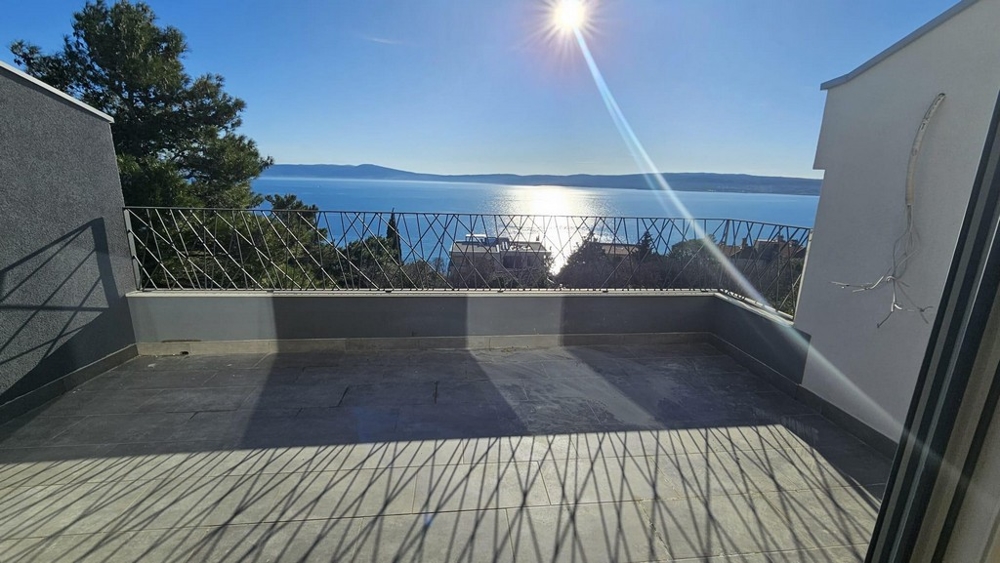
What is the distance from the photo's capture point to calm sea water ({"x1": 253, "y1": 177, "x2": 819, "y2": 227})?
3957mm

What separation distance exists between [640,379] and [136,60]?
10799mm

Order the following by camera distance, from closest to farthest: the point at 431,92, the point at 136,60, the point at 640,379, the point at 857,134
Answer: the point at 857,134 → the point at 640,379 → the point at 431,92 → the point at 136,60

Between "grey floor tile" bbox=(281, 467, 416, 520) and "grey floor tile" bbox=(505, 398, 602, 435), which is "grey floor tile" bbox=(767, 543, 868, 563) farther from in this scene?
"grey floor tile" bbox=(281, 467, 416, 520)

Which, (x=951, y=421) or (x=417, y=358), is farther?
(x=417, y=358)

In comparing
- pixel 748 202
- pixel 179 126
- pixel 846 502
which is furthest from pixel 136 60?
pixel 748 202

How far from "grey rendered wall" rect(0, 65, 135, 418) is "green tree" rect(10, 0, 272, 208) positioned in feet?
14.5

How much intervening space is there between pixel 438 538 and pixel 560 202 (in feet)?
70.6

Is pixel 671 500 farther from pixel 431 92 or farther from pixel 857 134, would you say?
pixel 431 92

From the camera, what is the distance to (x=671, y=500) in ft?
6.15

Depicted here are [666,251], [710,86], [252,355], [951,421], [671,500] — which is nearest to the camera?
[951,421]

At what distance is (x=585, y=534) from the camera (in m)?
1.67

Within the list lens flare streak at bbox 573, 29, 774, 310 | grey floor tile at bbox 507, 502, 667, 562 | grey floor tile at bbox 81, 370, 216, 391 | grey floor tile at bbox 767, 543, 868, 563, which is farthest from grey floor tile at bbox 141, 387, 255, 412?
lens flare streak at bbox 573, 29, 774, 310

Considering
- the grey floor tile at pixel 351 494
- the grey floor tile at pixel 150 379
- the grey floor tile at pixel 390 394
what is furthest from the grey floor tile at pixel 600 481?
the grey floor tile at pixel 150 379

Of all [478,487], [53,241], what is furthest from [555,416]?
[53,241]
